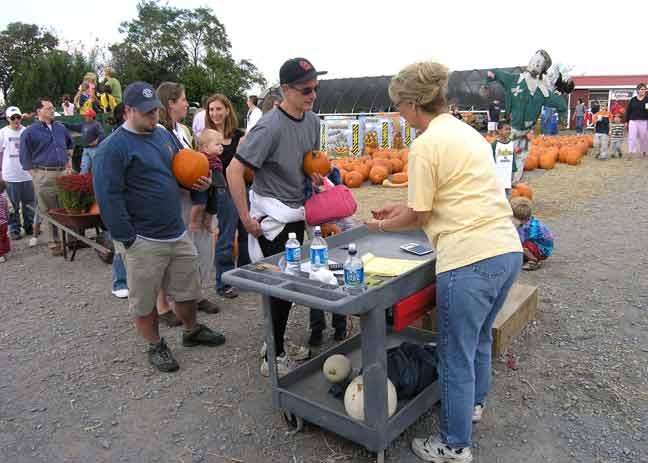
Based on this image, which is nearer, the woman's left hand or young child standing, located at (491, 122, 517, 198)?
the woman's left hand

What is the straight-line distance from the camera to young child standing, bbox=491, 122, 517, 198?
7.86 metres

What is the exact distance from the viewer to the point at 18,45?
5162cm

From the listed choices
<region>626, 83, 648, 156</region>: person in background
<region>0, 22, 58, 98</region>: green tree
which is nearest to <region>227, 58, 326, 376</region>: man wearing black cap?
<region>626, 83, 648, 156</region>: person in background

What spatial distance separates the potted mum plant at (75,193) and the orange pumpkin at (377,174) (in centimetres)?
669

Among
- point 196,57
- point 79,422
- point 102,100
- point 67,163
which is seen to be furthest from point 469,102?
point 196,57

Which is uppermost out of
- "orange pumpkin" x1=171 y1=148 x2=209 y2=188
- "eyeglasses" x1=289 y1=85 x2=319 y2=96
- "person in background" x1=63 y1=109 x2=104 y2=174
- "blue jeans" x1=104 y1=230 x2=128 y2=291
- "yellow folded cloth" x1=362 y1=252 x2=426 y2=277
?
"eyeglasses" x1=289 y1=85 x2=319 y2=96

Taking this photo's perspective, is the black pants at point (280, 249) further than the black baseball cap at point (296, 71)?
Yes

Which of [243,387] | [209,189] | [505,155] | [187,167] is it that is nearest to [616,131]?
[505,155]

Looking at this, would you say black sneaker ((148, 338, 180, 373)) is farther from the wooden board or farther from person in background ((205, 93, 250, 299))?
the wooden board

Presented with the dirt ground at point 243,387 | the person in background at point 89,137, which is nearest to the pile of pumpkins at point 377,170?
the person in background at point 89,137

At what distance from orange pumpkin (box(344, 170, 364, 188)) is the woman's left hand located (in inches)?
313

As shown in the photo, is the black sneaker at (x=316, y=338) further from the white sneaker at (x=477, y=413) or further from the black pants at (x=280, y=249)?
the white sneaker at (x=477, y=413)

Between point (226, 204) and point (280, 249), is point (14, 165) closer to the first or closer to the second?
point (226, 204)

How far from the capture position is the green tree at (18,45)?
49312mm
